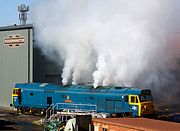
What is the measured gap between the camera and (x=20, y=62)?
133 feet

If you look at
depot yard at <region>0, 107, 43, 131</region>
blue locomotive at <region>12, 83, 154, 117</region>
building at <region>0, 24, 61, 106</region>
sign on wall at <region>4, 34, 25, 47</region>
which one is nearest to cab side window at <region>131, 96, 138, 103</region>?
blue locomotive at <region>12, 83, 154, 117</region>

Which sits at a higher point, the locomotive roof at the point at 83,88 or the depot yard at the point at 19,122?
the locomotive roof at the point at 83,88

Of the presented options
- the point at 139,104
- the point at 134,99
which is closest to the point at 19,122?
the point at 134,99

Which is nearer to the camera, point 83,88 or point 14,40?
point 83,88

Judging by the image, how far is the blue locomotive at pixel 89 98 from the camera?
2761 centimetres

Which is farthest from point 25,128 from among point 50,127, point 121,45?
point 121,45

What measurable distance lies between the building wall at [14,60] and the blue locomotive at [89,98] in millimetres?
4423

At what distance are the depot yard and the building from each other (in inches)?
236

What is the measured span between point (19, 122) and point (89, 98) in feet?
19.0

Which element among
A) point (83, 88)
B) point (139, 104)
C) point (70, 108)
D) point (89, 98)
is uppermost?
point (83, 88)

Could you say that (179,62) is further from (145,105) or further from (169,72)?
(145,105)

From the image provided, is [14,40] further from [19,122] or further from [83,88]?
[83,88]

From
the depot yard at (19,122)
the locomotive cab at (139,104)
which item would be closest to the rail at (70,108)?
the depot yard at (19,122)

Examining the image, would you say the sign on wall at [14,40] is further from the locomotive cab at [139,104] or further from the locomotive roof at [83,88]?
the locomotive cab at [139,104]
